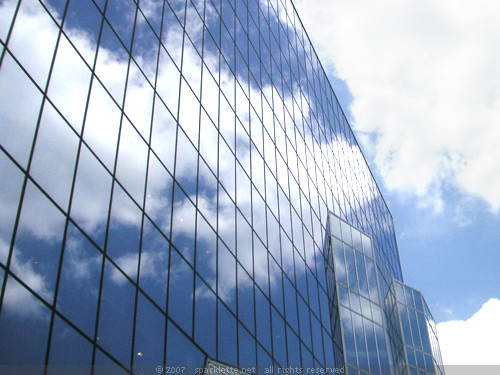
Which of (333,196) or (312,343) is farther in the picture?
(333,196)

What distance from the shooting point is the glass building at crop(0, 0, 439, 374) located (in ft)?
45.2

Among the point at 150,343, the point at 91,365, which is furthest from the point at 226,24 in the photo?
the point at 91,365

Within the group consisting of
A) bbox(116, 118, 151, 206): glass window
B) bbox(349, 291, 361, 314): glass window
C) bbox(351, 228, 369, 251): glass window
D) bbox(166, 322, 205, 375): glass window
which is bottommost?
bbox(166, 322, 205, 375): glass window

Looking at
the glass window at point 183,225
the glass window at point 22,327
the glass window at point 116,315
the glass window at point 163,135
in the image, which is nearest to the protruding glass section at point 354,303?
the glass window at point 183,225

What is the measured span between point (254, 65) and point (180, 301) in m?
18.7

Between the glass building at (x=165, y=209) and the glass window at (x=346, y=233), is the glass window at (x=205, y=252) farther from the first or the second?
the glass window at (x=346, y=233)

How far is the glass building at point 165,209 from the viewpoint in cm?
1379

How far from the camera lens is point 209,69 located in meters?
27.3

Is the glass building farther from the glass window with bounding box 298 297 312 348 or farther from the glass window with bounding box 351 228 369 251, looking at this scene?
the glass window with bounding box 351 228 369 251

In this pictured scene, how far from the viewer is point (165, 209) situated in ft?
64.4

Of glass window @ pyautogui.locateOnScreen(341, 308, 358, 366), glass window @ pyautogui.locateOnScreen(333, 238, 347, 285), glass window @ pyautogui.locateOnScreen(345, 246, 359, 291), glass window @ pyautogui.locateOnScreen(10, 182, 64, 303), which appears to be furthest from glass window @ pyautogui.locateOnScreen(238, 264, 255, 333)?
glass window @ pyautogui.locateOnScreen(345, 246, 359, 291)

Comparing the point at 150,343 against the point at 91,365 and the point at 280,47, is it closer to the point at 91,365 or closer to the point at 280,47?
the point at 91,365

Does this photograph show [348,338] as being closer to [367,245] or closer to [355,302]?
[355,302]

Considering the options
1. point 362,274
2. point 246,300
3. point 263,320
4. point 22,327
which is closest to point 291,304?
point 263,320
